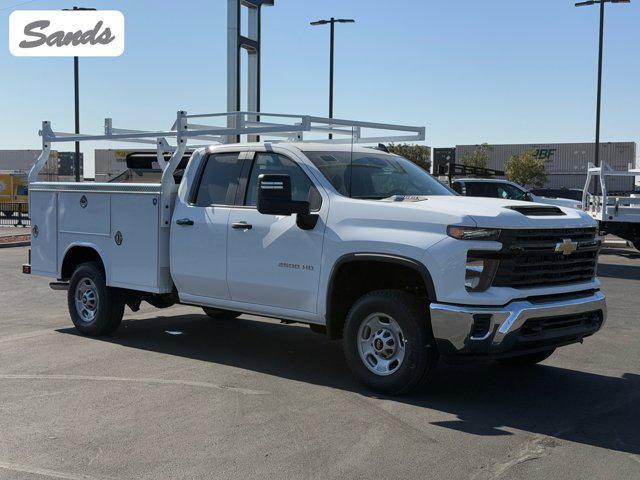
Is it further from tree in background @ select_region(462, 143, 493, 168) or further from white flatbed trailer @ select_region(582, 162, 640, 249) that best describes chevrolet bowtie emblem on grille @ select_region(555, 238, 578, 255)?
tree in background @ select_region(462, 143, 493, 168)

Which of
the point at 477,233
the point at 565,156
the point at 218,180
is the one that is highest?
the point at 565,156

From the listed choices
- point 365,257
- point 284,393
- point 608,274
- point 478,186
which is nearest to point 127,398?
point 284,393

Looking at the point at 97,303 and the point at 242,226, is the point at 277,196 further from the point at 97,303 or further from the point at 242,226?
the point at 97,303

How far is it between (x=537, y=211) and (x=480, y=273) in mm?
811

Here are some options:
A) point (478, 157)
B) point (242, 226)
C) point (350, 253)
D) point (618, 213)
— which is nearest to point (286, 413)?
point (350, 253)

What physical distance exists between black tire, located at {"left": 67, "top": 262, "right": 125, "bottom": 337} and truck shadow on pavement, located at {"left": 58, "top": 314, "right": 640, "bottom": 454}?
0.18 m

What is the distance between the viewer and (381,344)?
19.8 feet

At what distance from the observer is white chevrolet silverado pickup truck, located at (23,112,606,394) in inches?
217

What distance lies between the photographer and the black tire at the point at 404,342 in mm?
5762

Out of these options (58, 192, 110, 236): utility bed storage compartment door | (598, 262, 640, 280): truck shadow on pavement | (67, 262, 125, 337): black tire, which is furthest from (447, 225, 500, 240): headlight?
(598, 262, 640, 280): truck shadow on pavement

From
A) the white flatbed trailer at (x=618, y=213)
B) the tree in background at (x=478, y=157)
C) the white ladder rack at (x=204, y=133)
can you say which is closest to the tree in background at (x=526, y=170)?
the tree in background at (x=478, y=157)

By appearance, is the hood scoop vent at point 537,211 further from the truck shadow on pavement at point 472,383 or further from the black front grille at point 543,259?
the truck shadow on pavement at point 472,383

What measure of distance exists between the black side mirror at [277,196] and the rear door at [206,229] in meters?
0.95

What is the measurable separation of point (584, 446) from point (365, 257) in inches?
83.5
